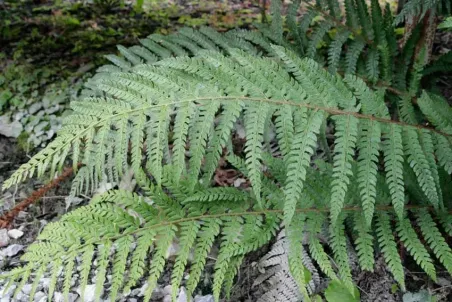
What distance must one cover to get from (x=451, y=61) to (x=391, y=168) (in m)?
0.86

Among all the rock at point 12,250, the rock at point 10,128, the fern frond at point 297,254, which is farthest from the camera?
the rock at point 10,128

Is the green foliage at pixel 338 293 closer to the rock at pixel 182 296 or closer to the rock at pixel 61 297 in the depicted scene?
the rock at pixel 182 296

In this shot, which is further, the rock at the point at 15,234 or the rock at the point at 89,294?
the rock at the point at 15,234

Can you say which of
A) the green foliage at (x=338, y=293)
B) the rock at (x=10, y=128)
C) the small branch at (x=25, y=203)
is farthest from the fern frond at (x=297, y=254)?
the rock at (x=10, y=128)

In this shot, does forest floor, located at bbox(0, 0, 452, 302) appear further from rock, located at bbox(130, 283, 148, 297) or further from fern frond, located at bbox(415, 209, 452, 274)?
fern frond, located at bbox(415, 209, 452, 274)

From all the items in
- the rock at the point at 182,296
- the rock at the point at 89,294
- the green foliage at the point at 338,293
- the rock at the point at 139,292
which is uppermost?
the green foliage at the point at 338,293

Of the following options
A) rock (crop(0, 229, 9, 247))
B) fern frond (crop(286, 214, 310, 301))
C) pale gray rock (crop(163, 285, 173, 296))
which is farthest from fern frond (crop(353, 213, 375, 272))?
rock (crop(0, 229, 9, 247))

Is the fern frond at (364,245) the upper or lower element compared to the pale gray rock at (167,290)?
upper

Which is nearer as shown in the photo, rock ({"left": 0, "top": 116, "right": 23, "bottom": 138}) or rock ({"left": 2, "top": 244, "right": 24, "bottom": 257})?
rock ({"left": 2, "top": 244, "right": 24, "bottom": 257})

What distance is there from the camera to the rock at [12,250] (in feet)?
6.83

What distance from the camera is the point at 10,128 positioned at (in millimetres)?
2561

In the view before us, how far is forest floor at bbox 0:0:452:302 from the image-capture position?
1.90m

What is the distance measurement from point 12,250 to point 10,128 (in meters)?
0.73

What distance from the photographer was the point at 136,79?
1.61 m
